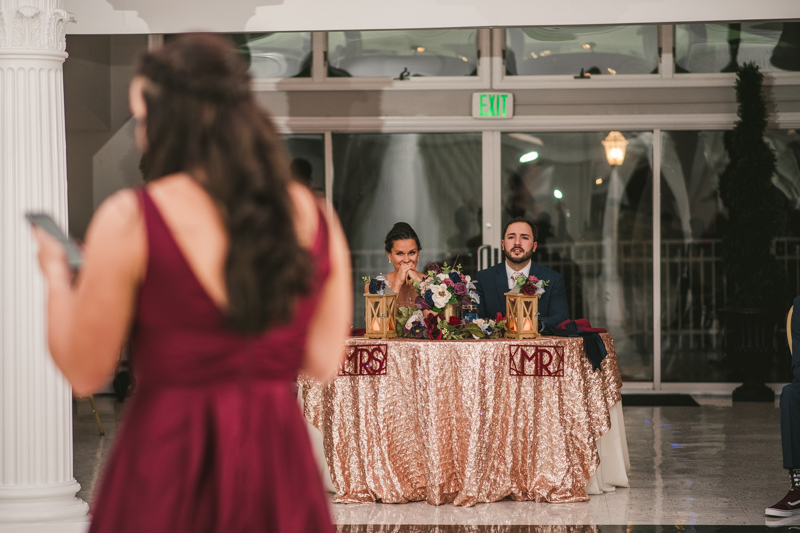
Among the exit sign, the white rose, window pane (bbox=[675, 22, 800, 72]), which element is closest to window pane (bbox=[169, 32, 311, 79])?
the exit sign

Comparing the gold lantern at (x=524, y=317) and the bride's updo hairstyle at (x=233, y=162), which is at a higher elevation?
the bride's updo hairstyle at (x=233, y=162)

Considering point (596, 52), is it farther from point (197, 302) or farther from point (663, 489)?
point (197, 302)

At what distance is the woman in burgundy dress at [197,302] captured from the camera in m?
1.42

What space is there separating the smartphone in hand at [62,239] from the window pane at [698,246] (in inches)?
324

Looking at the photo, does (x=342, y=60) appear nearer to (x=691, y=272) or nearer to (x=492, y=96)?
(x=492, y=96)

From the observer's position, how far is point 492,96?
29.3 feet

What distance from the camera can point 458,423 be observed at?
4918 mm

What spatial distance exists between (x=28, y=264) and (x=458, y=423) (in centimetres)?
221

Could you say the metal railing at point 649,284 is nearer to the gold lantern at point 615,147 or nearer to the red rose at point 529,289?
the gold lantern at point 615,147

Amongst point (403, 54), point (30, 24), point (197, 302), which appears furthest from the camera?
point (403, 54)

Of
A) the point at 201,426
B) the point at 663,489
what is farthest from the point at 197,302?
the point at 663,489

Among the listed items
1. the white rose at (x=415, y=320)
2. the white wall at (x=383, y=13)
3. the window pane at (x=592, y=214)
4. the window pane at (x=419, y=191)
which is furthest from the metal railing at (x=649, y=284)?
the white wall at (x=383, y=13)

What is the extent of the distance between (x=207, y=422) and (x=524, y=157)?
7829 millimetres

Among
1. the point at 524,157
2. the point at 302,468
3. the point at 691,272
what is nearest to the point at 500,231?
the point at 524,157
